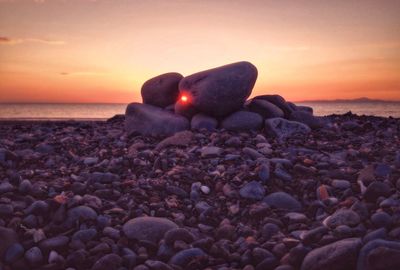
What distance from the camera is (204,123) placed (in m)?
8.39

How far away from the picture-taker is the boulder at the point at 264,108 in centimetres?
876

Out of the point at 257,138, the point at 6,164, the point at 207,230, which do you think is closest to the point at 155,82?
the point at 257,138

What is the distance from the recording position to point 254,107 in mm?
8930

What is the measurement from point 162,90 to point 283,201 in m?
6.19

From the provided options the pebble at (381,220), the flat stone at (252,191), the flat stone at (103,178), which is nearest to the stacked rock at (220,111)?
the flat stone at (252,191)

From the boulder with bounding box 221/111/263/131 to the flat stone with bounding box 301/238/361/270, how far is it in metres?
5.46

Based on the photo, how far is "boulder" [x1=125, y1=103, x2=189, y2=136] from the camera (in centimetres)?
836

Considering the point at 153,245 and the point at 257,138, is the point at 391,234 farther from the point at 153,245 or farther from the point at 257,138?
the point at 257,138

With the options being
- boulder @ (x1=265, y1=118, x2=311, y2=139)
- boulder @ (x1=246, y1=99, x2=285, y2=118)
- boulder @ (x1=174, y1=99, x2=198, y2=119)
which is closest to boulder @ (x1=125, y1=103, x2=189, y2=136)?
boulder @ (x1=174, y1=99, x2=198, y2=119)

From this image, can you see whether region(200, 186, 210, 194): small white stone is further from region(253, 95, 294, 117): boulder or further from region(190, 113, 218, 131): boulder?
region(253, 95, 294, 117): boulder

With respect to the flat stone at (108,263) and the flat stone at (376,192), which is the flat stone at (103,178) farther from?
the flat stone at (376,192)

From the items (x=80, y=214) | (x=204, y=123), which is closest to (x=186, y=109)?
(x=204, y=123)

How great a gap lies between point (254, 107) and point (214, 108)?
0.99 meters

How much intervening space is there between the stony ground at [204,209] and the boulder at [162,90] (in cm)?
364
